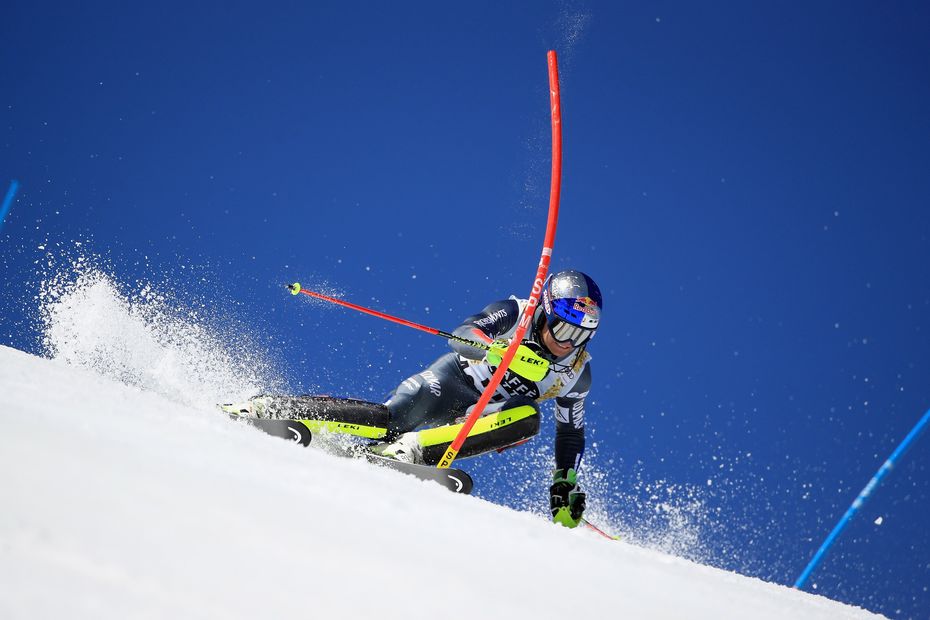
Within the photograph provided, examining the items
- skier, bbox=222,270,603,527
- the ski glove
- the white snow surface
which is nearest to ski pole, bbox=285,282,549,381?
skier, bbox=222,270,603,527

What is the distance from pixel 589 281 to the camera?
4.79 metres

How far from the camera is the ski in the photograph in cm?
366

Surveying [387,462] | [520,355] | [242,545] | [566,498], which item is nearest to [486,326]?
[520,355]

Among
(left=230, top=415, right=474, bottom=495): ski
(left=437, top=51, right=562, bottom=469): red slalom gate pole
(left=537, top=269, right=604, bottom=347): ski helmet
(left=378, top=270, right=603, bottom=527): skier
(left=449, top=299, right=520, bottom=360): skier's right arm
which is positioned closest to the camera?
(left=230, top=415, right=474, bottom=495): ski

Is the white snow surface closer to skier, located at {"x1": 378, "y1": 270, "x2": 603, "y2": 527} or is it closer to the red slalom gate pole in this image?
the red slalom gate pole

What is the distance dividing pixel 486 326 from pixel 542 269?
527 millimetres

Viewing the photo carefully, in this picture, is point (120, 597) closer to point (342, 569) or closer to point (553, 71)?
point (342, 569)

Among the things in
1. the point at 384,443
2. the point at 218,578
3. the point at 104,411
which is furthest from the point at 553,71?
the point at 218,578

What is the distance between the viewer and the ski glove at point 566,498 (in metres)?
4.61

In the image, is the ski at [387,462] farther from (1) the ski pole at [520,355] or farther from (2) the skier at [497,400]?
(1) the ski pole at [520,355]

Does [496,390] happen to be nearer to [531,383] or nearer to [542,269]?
[531,383]

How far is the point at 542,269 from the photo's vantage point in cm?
434

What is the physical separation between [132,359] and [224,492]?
4.20 metres

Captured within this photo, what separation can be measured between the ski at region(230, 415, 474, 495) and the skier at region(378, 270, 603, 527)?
0.33 m
